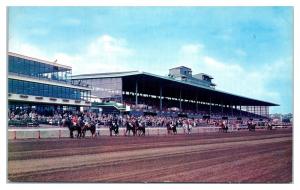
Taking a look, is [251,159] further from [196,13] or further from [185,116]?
[185,116]

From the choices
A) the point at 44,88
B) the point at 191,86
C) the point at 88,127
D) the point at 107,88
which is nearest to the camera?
the point at 88,127

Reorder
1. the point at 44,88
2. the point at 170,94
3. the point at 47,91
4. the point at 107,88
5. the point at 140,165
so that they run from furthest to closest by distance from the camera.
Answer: the point at 170,94
the point at 107,88
the point at 44,88
the point at 47,91
the point at 140,165

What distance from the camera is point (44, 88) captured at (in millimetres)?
24781

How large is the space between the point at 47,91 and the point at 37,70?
2.03m

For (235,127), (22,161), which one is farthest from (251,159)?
(235,127)

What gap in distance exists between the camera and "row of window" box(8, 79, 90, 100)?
19688 mm

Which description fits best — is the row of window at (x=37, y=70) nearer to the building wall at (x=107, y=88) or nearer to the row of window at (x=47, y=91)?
the row of window at (x=47, y=91)

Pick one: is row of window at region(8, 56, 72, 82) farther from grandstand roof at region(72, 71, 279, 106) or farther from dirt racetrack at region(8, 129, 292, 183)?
dirt racetrack at region(8, 129, 292, 183)

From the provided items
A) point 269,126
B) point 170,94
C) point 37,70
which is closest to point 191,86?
point 170,94

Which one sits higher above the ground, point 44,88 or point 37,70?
point 37,70

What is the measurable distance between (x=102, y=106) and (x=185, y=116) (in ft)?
50.1

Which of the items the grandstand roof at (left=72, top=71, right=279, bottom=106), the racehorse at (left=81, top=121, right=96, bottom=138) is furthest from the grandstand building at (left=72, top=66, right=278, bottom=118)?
the racehorse at (left=81, top=121, right=96, bottom=138)

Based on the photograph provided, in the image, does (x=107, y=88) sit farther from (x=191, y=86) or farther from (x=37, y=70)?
(x=191, y=86)

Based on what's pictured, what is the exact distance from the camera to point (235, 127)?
41.3m
